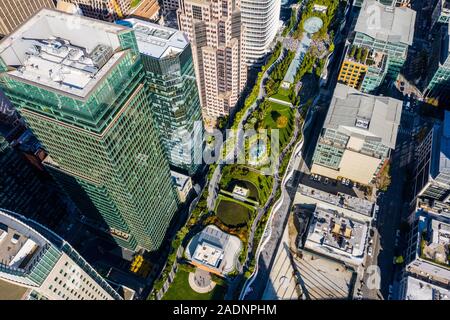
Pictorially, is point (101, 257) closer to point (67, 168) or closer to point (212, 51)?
point (67, 168)

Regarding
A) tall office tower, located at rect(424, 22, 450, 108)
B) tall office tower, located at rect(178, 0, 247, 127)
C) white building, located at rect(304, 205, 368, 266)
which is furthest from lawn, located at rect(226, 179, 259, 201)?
tall office tower, located at rect(424, 22, 450, 108)

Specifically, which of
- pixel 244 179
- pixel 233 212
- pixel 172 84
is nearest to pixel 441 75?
pixel 244 179

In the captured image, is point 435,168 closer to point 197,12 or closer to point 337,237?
point 337,237

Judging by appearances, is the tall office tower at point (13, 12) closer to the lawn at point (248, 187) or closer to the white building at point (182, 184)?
the white building at point (182, 184)

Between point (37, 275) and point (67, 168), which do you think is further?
point (67, 168)

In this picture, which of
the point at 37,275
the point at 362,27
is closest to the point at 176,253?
the point at 37,275
